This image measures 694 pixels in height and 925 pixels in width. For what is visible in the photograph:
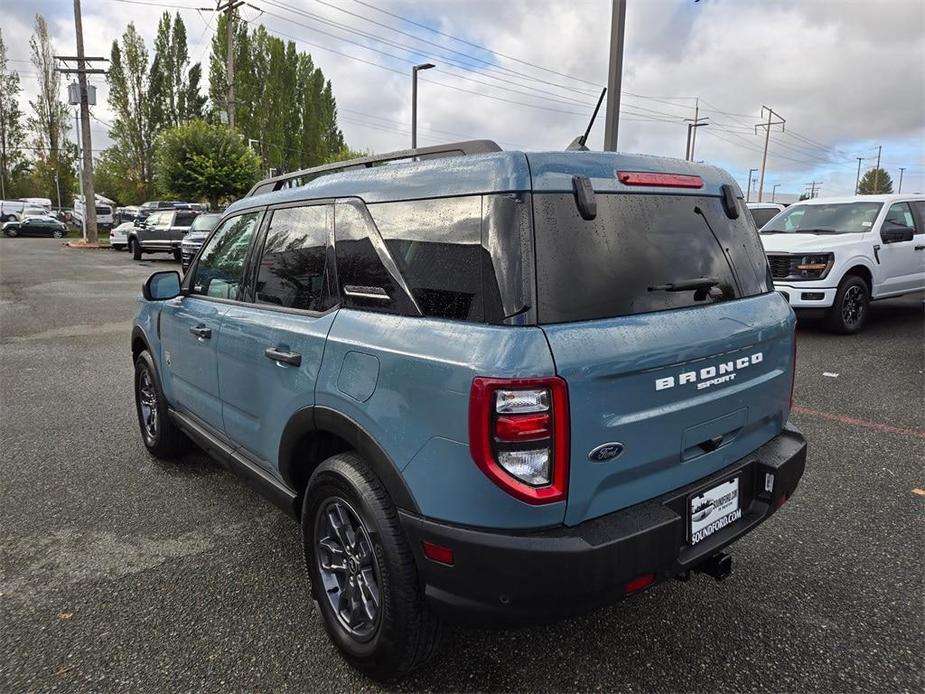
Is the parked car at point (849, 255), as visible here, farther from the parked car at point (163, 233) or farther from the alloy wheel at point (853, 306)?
the parked car at point (163, 233)

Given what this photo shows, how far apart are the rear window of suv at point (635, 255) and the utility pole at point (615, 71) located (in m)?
7.25

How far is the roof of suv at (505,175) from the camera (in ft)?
6.30

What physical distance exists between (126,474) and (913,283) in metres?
10.2

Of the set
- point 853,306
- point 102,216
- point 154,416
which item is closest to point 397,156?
point 154,416

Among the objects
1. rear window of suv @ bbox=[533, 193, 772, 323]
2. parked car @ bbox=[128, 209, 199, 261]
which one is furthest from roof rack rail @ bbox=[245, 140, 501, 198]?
parked car @ bbox=[128, 209, 199, 261]

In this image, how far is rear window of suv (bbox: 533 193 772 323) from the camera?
74.7 inches

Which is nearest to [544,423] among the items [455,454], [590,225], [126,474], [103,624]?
[455,454]

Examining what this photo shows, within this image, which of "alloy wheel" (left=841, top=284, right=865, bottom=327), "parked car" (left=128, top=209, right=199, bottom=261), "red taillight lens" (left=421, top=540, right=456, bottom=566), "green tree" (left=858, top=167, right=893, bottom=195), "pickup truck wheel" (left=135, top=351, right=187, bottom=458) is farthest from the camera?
"green tree" (left=858, top=167, right=893, bottom=195)

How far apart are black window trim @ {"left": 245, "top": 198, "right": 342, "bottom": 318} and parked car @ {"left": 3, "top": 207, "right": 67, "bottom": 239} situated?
44851mm

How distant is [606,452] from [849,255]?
7986 millimetres

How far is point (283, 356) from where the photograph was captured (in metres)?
2.52

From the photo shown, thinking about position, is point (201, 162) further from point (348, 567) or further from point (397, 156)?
point (348, 567)

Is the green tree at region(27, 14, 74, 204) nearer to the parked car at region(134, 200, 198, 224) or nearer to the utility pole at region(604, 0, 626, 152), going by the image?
the parked car at region(134, 200, 198, 224)

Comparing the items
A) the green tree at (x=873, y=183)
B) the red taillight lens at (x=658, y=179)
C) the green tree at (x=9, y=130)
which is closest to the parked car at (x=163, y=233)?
the red taillight lens at (x=658, y=179)
